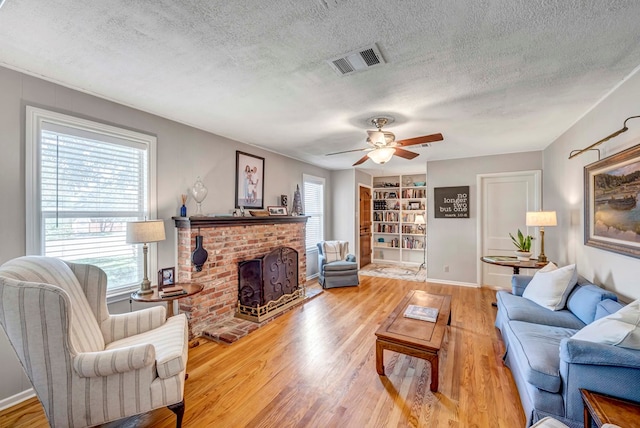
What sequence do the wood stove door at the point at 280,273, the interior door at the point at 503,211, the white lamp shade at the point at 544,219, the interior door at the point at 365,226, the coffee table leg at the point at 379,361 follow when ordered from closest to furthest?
the coffee table leg at the point at 379,361
the white lamp shade at the point at 544,219
the wood stove door at the point at 280,273
the interior door at the point at 503,211
the interior door at the point at 365,226

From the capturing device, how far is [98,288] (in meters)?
2.00

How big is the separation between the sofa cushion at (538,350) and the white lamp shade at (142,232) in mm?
Result: 3047

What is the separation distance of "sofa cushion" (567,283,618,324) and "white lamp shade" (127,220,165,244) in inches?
148

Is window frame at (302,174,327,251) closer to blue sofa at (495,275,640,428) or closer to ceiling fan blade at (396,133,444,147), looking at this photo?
ceiling fan blade at (396,133,444,147)

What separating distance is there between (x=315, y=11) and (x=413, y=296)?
2.99 m

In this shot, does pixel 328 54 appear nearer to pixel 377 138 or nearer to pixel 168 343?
pixel 377 138

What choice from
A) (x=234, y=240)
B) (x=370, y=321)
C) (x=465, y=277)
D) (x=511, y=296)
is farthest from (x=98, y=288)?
(x=465, y=277)

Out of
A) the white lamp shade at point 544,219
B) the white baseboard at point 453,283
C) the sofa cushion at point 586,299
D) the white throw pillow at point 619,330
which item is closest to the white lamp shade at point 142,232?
the white throw pillow at point 619,330

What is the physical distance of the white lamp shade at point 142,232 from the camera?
7.79 ft

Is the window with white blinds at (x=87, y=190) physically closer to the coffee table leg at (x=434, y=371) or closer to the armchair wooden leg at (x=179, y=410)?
the armchair wooden leg at (x=179, y=410)

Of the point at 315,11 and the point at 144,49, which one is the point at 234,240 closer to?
the point at 144,49

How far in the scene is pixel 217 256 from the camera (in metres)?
3.25

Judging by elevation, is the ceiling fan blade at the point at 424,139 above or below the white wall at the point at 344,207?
above

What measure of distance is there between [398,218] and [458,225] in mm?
2263
